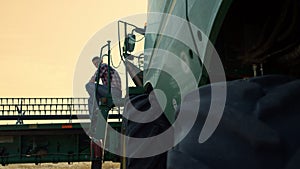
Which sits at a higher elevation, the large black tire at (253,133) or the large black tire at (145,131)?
the large black tire at (253,133)

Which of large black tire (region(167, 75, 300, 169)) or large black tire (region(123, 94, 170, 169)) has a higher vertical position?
large black tire (region(167, 75, 300, 169))

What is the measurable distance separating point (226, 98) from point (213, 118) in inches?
3.3

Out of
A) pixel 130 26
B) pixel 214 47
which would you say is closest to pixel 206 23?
→ pixel 214 47

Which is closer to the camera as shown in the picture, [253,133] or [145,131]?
[253,133]

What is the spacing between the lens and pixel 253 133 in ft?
4.03

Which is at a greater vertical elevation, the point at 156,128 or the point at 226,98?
the point at 226,98

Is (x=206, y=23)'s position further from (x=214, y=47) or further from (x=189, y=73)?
(x=189, y=73)

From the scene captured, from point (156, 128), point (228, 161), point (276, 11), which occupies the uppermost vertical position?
point (276, 11)

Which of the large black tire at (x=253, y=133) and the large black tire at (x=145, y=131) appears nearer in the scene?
the large black tire at (x=253, y=133)

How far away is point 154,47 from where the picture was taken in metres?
3.28

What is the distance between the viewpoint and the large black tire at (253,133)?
47.3 inches

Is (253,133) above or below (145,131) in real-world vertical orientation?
above

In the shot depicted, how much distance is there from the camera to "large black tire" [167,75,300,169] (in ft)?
3.94

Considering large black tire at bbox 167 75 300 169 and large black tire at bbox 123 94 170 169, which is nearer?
large black tire at bbox 167 75 300 169
